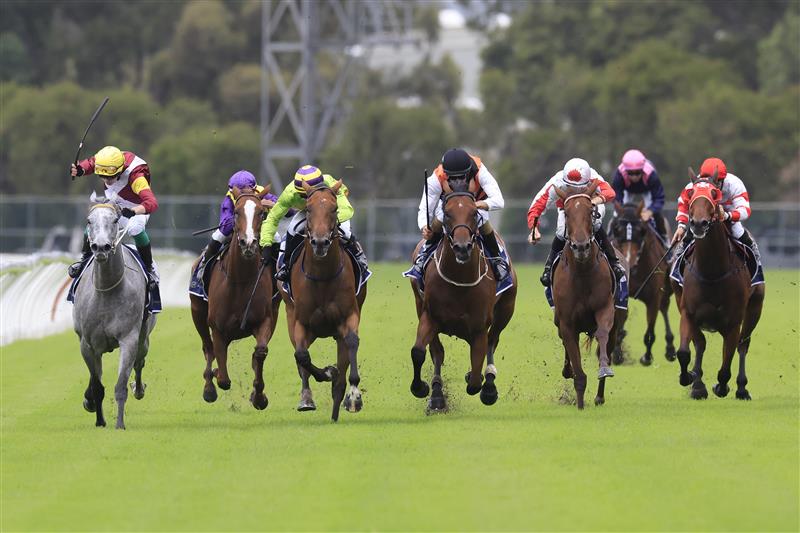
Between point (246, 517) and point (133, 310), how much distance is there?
15.6 ft

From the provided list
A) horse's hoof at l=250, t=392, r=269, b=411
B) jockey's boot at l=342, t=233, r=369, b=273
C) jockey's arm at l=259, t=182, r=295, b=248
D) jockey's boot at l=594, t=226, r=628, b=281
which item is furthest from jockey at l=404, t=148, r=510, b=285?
horse's hoof at l=250, t=392, r=269, b=411

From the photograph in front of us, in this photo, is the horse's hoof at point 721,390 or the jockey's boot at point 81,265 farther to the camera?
the horse's hoof at point 721,390

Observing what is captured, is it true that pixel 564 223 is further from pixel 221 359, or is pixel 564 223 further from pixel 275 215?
pixel 221 359

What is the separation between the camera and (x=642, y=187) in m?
18.5

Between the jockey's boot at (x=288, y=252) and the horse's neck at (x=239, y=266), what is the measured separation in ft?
1.10

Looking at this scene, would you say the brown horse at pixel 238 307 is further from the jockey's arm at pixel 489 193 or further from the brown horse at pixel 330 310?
the jockey's arm at pixel 489 193

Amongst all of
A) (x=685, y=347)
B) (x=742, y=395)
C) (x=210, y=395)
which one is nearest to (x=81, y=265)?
(x=210, y=395)

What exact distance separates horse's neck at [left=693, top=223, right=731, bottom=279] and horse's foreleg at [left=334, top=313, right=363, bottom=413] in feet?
10.3

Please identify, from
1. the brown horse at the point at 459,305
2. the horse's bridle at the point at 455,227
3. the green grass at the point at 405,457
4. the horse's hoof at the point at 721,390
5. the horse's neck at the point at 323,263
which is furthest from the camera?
the horse's hoof at the point at 721,390

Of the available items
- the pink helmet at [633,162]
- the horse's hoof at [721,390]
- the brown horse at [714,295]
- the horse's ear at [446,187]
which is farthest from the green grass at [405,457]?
the pink helmet at [633,162]

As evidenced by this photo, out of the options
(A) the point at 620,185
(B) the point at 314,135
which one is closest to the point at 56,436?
(A) the point at 620,185

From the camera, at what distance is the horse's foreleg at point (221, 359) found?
14.2 meters

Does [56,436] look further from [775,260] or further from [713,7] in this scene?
[713,7]

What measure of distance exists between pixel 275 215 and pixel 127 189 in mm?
1361
